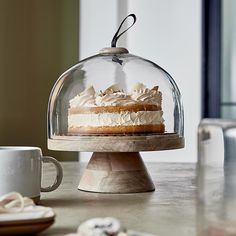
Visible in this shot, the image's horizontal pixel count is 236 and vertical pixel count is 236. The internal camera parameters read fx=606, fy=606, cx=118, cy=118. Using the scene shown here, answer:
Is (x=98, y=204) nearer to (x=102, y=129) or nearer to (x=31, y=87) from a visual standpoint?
(x=102, y=129)

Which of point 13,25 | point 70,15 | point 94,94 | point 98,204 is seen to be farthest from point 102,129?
point 70,15

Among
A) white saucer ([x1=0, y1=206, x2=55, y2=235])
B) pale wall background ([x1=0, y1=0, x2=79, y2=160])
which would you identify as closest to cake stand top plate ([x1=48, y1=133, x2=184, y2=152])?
white saucer ([x1=0, y1=206, x2=55, y2=235])

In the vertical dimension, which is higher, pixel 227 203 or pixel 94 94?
pixel 94 94

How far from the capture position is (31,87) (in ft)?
9.64

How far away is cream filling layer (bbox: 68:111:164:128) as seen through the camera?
3.73 ft

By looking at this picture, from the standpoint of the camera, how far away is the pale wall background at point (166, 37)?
3148 mm

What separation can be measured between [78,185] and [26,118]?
68.8 inches

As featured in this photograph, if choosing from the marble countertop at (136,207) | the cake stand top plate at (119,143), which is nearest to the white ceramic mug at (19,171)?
the marble countertop at (136,207)

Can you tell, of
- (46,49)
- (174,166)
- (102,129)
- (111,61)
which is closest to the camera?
(102,129)

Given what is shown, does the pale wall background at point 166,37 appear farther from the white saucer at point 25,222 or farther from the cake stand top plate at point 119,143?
the white saucer at point 25,222

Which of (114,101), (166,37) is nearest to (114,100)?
(114,101)

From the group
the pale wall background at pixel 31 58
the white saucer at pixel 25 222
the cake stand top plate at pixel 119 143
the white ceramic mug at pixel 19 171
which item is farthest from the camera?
the pale wall background at pixel 31 58

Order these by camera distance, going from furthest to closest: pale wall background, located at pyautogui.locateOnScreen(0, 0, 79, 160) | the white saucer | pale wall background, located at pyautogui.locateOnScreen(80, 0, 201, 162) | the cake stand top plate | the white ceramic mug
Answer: pale wall background, located at pyautogui.locateOnScreen(80, 0, 201, 162), pale wall background, located at pyautogui.locateOnScreen(0, 0, 79, 160), the cake stand top plate, the white ceramic mug, the white saucer

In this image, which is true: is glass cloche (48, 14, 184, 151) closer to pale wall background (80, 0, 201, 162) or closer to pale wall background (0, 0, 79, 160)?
pale wall background (0, 0, 79, 160)
